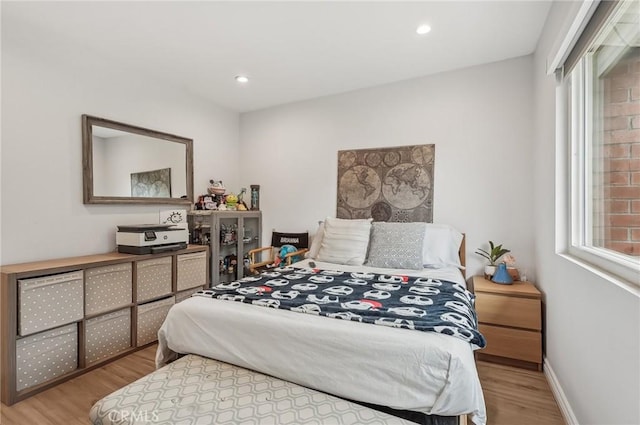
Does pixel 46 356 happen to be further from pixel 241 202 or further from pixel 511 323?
pixel 511 323

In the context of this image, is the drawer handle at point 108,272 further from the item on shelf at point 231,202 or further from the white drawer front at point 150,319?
the item on shelf at point 231,202

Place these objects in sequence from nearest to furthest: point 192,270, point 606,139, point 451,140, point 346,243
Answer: point 606,139 → point 346,243 → point 451,140 → point 192,270

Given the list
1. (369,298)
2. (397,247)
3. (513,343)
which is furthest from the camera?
(397,247)

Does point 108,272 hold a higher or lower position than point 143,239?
lower

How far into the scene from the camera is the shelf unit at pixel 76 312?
184cm

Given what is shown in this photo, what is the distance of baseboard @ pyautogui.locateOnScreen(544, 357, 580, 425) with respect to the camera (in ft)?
5.15

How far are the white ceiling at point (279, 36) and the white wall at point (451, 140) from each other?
0.72 feet

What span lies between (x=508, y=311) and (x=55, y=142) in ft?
12.2

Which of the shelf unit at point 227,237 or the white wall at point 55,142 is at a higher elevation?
the white wall at point 55,142

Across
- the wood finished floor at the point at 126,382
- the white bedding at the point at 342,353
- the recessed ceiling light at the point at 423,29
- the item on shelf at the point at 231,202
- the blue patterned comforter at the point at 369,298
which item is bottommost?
the wood finished floor at the point at 126,382

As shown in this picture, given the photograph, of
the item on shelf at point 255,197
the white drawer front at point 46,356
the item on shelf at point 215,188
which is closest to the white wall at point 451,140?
the item on shelf at point 255,197

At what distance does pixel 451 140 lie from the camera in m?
2.92

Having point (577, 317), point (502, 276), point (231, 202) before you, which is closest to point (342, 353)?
point (577, 317)

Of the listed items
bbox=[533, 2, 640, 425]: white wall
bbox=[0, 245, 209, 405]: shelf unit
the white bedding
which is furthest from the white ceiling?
the white bedding
